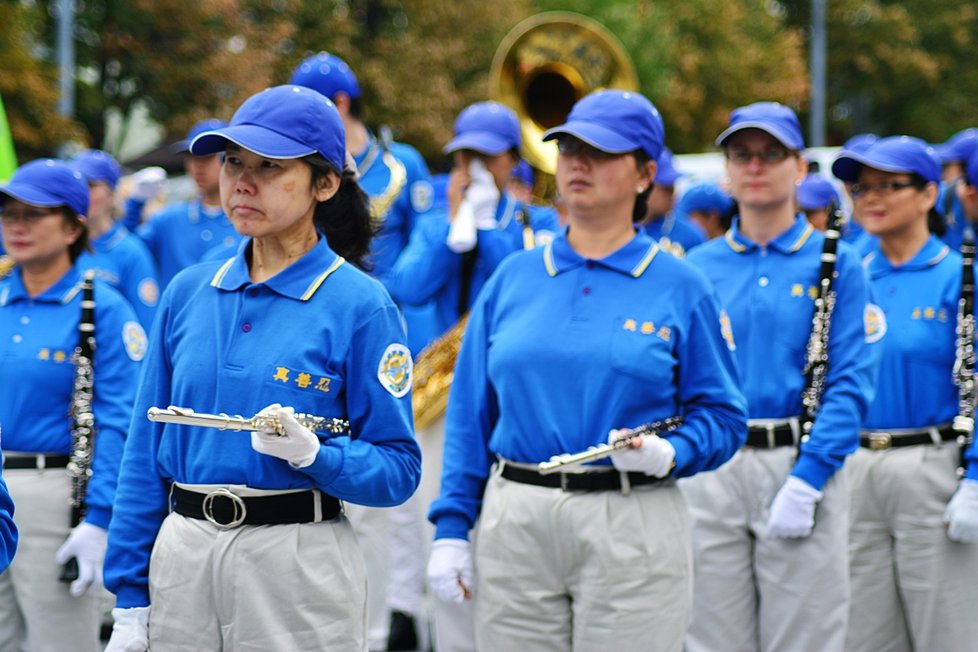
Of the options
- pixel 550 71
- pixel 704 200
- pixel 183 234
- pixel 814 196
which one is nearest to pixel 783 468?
pixel 814 196

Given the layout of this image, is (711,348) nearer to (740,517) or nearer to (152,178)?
(740,517)

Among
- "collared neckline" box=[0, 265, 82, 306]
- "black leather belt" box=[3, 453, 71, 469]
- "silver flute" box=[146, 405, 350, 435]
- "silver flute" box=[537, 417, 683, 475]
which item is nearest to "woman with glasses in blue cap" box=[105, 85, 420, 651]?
"silver flute" box=[146, 405, 350, 435]

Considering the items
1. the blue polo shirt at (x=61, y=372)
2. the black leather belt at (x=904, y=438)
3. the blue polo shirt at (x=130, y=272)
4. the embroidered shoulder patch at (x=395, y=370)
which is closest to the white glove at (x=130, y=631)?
the embroidered shoulder patch at (x=395, y=370)

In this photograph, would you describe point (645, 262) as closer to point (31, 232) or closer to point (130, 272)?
point (31, 232)

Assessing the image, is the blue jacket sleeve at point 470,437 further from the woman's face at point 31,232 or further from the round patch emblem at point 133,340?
the woman's face at point 31,232

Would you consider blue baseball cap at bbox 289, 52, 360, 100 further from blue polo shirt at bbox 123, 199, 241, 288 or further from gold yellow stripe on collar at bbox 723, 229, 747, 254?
gold yellow stripe on collar at bbox 723, 229, 747, 254

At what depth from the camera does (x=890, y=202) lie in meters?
6.21

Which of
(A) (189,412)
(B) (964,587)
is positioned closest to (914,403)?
(B) (964,587)

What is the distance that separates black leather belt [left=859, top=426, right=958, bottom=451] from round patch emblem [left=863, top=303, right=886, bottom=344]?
52 cm

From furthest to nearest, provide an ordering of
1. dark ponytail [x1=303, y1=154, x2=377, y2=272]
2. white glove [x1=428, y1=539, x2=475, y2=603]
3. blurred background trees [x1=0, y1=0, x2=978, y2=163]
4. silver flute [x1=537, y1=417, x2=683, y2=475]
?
blurred background trees [x1=0, y1=0, x2=978, y2=163] → white glove [x1=428, y1=539, x2=475, y2=603] → dark ponytail [x1=303, y1=154, x2=377, y2=272] → silver flute [x1=537, y1=417, x2=683, y2=475]

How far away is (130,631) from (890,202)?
3.71 m

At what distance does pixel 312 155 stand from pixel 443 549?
1.30m

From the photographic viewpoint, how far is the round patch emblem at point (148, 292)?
805 centimetres

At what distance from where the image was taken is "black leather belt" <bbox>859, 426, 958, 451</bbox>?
19.7 ft
